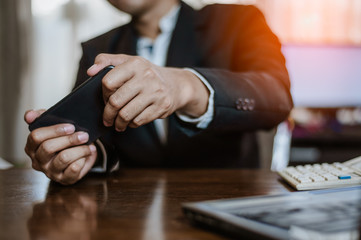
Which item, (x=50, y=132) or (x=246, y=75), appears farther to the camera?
(x=246, y=75)

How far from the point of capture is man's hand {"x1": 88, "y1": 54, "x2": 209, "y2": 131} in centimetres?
52

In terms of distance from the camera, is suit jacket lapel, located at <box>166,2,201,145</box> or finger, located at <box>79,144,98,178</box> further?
suit jacket lapel, located at <box>166,2,201,145</box>

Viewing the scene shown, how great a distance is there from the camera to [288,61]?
6.66ft

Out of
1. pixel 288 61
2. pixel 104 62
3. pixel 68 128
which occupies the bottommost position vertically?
pixel 288 61

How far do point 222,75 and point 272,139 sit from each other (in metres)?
0.64

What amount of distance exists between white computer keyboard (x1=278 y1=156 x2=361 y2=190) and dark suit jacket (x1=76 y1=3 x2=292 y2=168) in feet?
0.73

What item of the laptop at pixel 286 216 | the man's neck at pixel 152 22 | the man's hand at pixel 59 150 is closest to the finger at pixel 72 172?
the man's hand at pixel 59 150

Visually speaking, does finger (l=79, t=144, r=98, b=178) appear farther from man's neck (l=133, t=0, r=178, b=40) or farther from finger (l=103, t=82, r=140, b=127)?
man's neck (l=133, t=0, r=178, b=40)

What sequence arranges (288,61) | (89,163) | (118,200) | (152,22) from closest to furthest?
(118,200)
(89,163)
(152,22)
(288,61)

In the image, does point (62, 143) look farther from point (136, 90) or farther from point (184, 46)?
point (184, 46)

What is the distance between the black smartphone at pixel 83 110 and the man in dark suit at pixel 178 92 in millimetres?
14

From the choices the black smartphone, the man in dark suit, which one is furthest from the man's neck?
the black smartphone

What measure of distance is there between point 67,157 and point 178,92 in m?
0.21

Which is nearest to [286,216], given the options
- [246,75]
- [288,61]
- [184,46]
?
[246,75]
